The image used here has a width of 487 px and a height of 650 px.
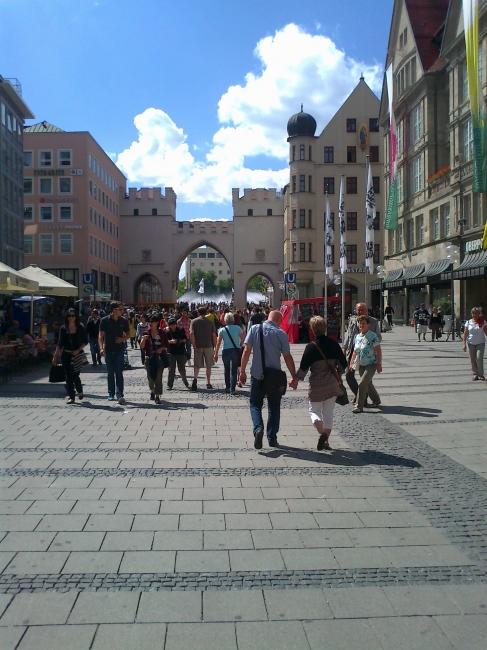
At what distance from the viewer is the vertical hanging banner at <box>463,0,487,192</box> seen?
1898 centimetres

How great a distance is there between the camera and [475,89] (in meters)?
21.7

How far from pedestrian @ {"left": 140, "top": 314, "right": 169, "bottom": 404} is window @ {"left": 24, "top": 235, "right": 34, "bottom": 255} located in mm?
48178

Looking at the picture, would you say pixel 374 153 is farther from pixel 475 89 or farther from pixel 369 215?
pixel 475 89

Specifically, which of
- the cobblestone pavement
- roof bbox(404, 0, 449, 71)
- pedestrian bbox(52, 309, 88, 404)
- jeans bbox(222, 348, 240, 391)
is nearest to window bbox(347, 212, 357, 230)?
roof bbox(404, 0, 449, 71)

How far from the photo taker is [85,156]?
5572cm

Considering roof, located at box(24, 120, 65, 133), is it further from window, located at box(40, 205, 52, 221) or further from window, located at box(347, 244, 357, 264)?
window, located at box(347, 244, 357, 264)

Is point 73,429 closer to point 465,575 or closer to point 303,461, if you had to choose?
point 303,461

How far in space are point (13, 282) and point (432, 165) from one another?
30522 millimetres

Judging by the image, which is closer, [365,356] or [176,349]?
[365,356]

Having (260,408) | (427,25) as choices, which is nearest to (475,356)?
(260,408)

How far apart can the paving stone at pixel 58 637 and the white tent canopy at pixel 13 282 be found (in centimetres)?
1344

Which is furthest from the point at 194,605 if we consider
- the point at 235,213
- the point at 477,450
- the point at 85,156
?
the point at 235,213

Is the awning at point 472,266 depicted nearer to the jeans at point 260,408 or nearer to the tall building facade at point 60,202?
the jeans at point 260,408

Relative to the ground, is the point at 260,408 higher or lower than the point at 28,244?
lower
